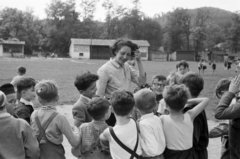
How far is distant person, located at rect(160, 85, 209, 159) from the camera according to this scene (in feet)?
8.98

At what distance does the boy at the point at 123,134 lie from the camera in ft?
8.41

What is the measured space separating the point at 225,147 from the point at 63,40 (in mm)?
76125

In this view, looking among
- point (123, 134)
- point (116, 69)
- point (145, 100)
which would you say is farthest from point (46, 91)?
point (116, 69)

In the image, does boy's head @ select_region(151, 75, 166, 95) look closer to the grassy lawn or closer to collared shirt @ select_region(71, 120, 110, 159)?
the grassy lawn

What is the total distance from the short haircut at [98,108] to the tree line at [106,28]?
241ft

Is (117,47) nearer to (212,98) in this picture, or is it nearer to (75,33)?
(212,98)

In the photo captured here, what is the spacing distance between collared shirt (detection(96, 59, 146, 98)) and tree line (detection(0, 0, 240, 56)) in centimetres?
7228

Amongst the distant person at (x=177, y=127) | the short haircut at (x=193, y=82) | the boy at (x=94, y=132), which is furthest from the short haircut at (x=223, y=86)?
the boy at (x=94, y=132)

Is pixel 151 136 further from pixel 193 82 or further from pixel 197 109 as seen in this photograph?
pixel 193 82

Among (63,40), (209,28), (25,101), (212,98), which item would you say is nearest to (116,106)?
(25,101)

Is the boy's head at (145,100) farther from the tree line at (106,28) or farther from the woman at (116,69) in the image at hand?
the tree line at (106,28)

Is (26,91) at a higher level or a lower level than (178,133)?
higher

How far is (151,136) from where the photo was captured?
8.72 ft

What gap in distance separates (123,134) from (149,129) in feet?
0.98
